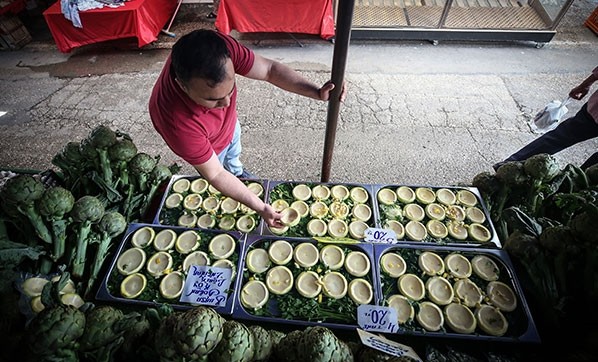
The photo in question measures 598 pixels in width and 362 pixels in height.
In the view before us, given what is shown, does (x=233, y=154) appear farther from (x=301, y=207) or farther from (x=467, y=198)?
(x=467, y=198)

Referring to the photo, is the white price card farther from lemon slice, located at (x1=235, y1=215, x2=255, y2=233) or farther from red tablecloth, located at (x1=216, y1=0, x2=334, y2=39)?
red tablecloth, located at (x1=216, y1=0, x2=334, y2=39)

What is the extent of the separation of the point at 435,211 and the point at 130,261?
200 cm

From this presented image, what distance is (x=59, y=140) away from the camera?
13.7ft

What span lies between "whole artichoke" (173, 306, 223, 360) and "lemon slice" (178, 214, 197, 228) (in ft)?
3.35

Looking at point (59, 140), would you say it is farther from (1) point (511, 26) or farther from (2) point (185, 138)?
(1) point (511, 26)

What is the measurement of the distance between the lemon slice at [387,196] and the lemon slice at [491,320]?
0.83m

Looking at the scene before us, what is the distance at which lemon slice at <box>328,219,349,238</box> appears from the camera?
205 cm

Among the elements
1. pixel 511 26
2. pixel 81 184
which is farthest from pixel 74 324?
pixel 511 26

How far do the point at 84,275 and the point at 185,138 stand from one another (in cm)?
108

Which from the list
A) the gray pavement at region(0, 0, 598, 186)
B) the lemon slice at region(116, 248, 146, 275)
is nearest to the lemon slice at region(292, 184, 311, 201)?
the lemon slice at region(116, 248, 146, 275)

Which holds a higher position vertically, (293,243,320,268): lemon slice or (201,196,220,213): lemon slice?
(293,243,320,268): lemon slice

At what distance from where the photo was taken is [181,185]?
2398 millimetres

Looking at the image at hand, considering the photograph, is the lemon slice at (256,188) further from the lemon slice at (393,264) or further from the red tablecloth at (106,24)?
the red tablecloth at (106,24)

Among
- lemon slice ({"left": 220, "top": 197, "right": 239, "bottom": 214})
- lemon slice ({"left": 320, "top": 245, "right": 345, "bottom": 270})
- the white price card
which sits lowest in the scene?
lemon slice ({"left": 220, "top": 197, "right": 239, "bottom": 214})
